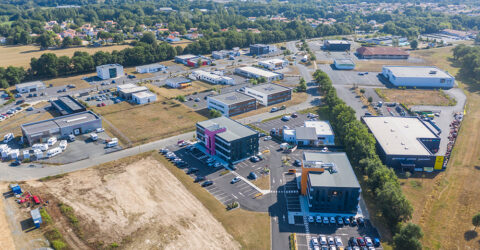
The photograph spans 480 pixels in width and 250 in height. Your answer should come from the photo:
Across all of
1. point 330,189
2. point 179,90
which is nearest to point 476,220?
point 330,189

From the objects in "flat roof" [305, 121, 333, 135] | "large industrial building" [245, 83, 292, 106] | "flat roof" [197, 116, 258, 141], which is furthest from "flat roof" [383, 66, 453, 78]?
"flat roof" [197, 116, 258, 141]

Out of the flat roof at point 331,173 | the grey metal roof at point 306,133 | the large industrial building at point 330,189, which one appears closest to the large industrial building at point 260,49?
the grey metal roof at point 306,133

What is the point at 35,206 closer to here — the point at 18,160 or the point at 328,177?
the point at 18,160

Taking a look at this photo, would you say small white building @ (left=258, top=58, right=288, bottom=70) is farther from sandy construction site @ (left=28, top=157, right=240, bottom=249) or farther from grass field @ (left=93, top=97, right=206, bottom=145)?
sandy construction site @ (left=28, top=157, right=240, bottom=249)

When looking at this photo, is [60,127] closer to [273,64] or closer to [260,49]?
[273,64]

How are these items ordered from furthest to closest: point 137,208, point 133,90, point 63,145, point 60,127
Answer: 1. point 133,90
2. point 60,127
3. point 63,145
4. point 137,208

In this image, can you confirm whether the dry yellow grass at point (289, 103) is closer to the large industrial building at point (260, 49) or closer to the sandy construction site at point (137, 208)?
the sandy construction site at point (137, 208)
